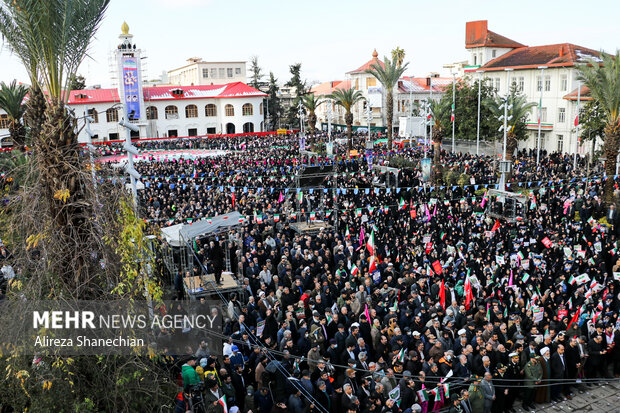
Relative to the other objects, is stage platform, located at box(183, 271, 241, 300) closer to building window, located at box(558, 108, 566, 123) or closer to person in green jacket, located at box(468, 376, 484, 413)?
person in green jacket, located at box(468, 376, 484, 413)

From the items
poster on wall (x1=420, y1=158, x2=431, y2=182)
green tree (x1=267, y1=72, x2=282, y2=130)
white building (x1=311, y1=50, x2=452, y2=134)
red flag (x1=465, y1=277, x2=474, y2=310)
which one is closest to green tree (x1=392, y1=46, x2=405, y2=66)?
white building (x1=311, y1=50, x2=452, y2=134)

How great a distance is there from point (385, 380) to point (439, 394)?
1012 millimetres

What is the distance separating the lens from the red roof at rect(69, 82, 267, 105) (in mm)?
65562

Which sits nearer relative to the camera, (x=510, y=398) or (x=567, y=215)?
(x=510, y=398)

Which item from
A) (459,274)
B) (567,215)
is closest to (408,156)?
(567,215)

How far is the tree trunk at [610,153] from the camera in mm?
23203

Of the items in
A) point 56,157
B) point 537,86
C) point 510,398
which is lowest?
point 510,398

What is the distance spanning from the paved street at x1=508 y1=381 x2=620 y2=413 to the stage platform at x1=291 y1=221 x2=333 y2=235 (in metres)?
10.5

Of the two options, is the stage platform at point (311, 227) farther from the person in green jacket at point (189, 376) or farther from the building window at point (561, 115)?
the building window at point (561, 115)

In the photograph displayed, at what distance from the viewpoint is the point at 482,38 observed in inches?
2579

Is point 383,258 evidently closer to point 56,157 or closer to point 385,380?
point 385,380

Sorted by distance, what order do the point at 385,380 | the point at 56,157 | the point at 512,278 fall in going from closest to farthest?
1. the point at 56,157
2. the point at 385,380
3. the point at 512,278

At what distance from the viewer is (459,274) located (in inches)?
564

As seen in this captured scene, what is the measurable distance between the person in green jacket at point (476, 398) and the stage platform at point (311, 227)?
35.8 ft
